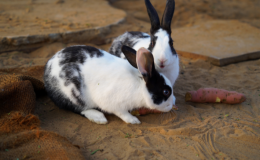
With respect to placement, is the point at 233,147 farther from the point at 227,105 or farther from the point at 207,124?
the point at 227,105

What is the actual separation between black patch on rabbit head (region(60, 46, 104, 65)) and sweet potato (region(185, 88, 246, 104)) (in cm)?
155

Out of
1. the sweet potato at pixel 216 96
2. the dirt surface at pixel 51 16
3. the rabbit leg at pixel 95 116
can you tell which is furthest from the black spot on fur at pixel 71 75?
the dirt surface at pixel 51 16

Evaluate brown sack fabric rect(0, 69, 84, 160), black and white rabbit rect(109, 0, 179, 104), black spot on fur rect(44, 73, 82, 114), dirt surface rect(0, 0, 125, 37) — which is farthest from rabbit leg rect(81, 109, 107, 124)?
dirt surface rect(0, 0, 125, 37)

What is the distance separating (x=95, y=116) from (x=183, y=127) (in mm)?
1154

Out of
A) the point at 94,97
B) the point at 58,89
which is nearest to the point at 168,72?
the point at 94,97

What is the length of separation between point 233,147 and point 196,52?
3114 millimetres

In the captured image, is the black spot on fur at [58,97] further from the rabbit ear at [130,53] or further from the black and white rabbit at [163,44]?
the black and white rabbit at [163,44]

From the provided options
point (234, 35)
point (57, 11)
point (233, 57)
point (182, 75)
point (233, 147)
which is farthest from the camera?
point (57, 11)

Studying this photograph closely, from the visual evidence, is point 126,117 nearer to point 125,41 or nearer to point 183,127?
point 183,127

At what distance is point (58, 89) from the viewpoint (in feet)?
10.6

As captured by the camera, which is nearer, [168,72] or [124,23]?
[168,72]

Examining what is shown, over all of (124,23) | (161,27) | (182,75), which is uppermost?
(161,27)

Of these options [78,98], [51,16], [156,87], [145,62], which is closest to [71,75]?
[78,98]

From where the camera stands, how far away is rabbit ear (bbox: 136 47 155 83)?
2.77 meters
